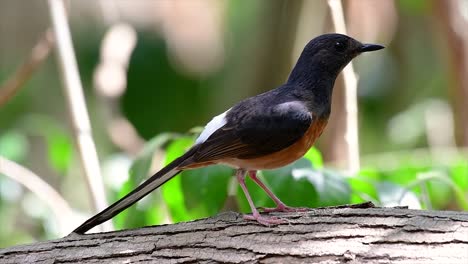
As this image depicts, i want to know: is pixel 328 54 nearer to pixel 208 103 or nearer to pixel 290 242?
pixel 290 242

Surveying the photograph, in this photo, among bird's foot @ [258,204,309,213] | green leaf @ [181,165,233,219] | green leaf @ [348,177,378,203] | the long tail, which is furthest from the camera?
green leaf @ [348,177,378,203]

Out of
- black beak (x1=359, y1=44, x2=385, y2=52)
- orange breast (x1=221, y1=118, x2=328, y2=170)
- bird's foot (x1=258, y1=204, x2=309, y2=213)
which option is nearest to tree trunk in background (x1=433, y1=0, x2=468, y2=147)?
black beak (x1=359, y1=44, x2=385, y2=52)

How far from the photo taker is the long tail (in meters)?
3.47

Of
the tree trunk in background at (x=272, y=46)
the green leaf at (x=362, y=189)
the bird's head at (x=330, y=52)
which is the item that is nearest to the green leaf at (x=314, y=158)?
the green leaf at (x=362, y=189)

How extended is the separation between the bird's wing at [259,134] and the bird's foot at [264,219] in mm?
369

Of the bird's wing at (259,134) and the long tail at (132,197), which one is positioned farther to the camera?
the bird's wing at (259,134)

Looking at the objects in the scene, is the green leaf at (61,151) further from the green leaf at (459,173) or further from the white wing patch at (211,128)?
the green leaf at (459,173)

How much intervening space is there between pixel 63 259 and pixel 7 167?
205 cm

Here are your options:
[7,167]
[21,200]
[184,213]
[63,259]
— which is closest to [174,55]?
[21,200]

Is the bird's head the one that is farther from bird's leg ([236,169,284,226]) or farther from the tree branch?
the tree branch

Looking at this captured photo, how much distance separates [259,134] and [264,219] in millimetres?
518

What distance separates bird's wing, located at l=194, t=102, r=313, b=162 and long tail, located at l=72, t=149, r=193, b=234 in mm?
229

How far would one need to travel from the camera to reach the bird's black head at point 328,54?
4.09 metres

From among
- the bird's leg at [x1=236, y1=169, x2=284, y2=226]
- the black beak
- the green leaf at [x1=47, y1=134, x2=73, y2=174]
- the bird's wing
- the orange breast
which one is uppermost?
the green leaf at [x1=47, y1=134, x2=73, y2=174]
